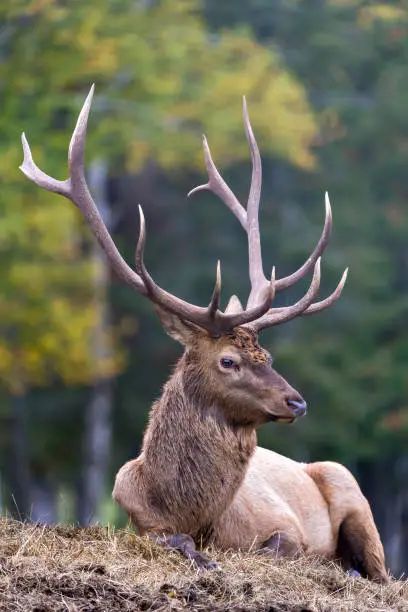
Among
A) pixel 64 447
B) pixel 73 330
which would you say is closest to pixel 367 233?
pixel 64 447

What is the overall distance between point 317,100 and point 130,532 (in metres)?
23.9

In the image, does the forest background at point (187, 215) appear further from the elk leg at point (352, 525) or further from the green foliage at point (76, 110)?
the elk leg at point (352, 525)

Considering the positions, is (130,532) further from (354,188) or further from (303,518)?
(354,188)

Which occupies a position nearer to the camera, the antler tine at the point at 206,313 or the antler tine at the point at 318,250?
the antler tine at the point at 206,313

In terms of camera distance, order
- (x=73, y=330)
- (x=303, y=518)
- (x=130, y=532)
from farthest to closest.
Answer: (x=73, y=330)
(x=303, y=518)
(x=130, y=532)

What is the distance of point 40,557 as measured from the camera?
331 inches

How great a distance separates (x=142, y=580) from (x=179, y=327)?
6.33 ft

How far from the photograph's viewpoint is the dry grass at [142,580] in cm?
796

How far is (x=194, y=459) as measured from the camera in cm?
964

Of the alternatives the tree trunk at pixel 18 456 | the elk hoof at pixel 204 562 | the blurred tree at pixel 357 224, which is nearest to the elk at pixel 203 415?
the elk hoof at pixel 204 562

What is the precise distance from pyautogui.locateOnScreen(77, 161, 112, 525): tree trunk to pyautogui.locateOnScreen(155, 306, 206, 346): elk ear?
48.5 feet

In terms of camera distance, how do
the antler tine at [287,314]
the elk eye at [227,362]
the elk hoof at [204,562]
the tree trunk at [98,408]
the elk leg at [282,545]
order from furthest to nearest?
1. the tree trunk at [98,408]
2. the elk leg at [282,545]
3. the antler tine at [287,314]
4. the elk eye at [227,362]
5. the elk hoof at [204,562]

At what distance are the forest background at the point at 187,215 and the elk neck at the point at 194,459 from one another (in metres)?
11.4

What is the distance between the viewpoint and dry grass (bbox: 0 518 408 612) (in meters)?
7.96
